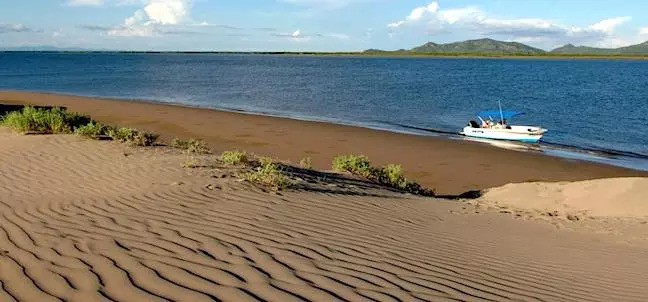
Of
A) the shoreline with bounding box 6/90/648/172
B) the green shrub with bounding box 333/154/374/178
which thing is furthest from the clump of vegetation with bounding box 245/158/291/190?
the shoreline with bounding box 6/90/648/172

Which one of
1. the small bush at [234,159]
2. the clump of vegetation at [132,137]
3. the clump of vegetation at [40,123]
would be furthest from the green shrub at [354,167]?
the clump of vegetation at [40,123]

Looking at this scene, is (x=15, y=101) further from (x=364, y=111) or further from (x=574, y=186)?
(x=574, y=186)

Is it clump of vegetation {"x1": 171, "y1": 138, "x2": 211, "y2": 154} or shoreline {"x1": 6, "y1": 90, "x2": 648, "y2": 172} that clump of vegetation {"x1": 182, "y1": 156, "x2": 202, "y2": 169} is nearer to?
clump of vegetation {"x1": 171, "y1": 138, "x2": 211, "y2": 154}

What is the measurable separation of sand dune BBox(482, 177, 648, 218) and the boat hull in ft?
37.6

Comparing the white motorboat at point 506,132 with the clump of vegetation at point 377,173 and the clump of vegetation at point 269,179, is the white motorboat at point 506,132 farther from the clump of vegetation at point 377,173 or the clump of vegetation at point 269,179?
the clump of vegetation at point 269,179

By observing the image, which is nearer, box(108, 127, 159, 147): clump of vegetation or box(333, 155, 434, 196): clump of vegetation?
box(333, 155, 434, 196): clump of vegetation

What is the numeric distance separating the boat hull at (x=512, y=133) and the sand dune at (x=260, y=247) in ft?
50.8

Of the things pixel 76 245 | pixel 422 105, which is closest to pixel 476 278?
pixel 76 245

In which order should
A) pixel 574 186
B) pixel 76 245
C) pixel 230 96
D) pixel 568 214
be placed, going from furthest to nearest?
pixel 230 96 < pixel 574 186 < pixel 568 214 < pixel 76 245

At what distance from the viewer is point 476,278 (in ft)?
17.0

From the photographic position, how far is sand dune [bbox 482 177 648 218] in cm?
1094

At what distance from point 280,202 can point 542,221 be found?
4.64 metres

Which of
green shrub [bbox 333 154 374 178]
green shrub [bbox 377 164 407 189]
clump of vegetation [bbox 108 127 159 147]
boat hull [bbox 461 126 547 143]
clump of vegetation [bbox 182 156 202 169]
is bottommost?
boat hull [bbox 461 126 547 143]

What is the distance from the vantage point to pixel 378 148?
21.3 metres
